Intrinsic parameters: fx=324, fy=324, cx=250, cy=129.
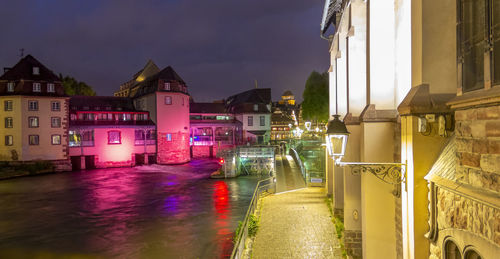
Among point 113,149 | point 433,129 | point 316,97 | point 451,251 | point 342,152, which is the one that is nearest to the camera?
point 451,251

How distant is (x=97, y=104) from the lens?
1699 inches

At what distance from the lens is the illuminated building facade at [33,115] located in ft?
117

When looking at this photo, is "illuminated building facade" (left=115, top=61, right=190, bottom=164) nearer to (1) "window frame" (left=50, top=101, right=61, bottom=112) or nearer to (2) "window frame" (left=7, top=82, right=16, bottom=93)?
(1) "window frame" (left=50, top=101, right=61, bottom=112)

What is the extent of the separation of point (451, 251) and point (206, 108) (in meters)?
48.6

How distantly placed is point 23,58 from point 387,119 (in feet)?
146

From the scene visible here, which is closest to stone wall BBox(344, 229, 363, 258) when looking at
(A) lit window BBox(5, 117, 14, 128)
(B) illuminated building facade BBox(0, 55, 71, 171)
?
(B) illuminated building facade BBox(0, 55, 71, 171)

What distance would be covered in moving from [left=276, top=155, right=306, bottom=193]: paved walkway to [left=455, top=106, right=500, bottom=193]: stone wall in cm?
1582

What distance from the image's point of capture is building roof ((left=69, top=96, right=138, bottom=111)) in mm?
42188

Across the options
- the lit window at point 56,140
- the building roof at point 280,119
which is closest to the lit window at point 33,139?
the lit window at point 56,140

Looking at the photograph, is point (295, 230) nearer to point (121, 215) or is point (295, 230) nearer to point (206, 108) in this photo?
point (121, 215)

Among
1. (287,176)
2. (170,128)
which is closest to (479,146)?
(287,176)

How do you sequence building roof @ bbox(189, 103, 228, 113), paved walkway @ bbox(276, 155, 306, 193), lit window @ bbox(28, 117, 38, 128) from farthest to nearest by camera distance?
building roof @ bbox(189, 103, 228, 113), lit window @ bbox(28, 117, 38, 128), paved walkway @ bbox(276, 155, 306, 193)

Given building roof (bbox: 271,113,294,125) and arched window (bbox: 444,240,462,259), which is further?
building roof (bbox: 271,113,294,125)

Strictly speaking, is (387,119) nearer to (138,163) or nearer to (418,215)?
(418,215)
